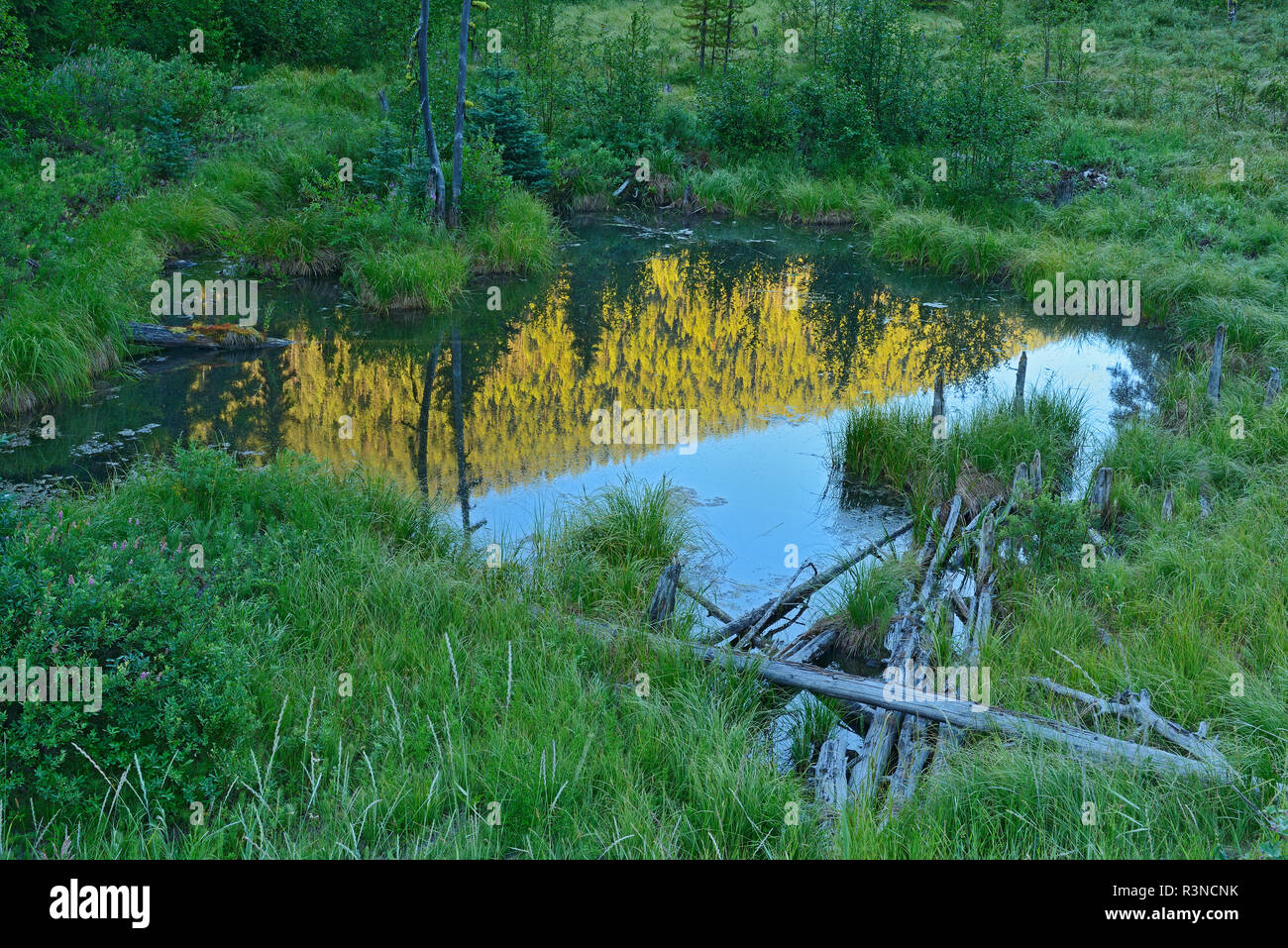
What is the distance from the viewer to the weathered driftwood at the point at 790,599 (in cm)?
591

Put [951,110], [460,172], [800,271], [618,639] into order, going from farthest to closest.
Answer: [951,110]
[800,271]
[460,172]
[618,639]

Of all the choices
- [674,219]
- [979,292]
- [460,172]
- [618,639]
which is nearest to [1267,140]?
[979,292]

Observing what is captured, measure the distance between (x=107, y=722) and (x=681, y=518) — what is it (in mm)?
4350

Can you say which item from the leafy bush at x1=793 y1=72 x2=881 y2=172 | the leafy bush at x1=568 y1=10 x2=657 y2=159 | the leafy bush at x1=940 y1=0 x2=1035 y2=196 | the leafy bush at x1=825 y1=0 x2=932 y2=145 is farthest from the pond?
the leafy bush at x1=825 y1=0 x2=932 y2=145

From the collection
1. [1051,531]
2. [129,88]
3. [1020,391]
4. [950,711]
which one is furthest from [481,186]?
[950,711]

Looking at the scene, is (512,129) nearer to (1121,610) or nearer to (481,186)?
(481,186)

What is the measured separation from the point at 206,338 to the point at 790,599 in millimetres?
8450

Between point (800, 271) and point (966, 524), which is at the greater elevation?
point (800, 271)

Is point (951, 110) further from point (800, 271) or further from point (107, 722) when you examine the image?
point (107, 722)

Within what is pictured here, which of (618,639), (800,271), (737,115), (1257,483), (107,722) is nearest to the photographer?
(107,722)

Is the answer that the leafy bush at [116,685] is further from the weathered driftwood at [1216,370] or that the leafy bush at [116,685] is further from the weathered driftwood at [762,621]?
the weathered driftwood at [1216,370]

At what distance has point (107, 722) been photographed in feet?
13.2

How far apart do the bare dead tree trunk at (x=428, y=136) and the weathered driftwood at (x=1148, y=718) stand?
12322mm

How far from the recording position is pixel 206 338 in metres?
11.9
